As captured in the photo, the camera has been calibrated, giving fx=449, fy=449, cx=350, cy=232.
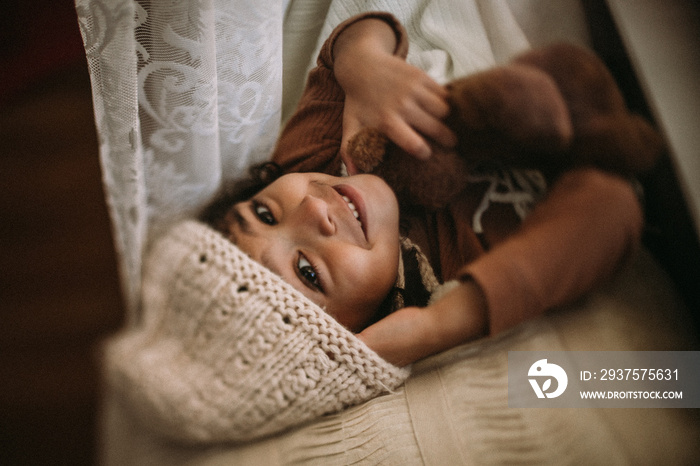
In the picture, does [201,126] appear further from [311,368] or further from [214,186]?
[311,368]

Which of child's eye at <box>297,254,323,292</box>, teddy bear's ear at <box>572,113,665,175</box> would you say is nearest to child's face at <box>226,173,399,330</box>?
child's eye at <box>297,254,323,292</box>

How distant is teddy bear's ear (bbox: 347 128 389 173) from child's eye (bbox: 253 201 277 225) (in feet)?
0.29

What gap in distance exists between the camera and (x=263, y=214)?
40cm

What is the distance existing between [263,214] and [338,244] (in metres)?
0.09

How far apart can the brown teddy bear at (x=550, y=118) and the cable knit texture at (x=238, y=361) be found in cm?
18

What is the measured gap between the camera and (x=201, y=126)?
18.6 inches

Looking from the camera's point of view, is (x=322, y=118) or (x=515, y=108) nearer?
(x=515, y=108)

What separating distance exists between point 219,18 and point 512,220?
13.6 inches

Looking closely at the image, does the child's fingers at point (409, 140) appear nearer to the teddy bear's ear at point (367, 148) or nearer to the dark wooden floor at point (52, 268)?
the teddy bear's ear at point (367, 148)

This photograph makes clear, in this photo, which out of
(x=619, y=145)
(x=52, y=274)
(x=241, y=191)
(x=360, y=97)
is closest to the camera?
(x=619, y=145)

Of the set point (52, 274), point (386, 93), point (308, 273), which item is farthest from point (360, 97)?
point (52, 274)

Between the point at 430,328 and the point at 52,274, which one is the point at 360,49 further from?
the point at 52,274

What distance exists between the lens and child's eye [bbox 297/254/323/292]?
36 cm

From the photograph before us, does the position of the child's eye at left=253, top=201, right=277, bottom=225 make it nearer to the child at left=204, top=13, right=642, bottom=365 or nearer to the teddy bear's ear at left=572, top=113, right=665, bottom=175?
the child at left=204, top=13, right=642, bottom=365
